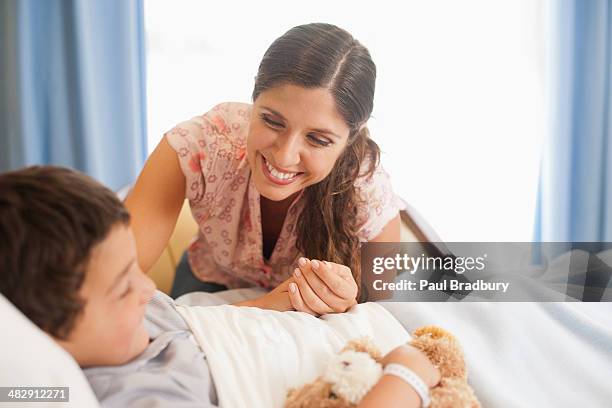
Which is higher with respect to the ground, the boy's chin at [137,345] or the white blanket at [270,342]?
the boy's chin at [137,345]

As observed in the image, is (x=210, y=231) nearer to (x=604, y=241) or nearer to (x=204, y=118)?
(x=204, y=118)

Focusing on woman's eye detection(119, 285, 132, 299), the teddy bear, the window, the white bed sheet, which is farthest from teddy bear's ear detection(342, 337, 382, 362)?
the window

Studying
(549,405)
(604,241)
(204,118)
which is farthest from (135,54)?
(604,241)

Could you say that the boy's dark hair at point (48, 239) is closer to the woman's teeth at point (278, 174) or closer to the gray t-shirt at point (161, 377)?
the gray t-shirt at point (161, 377)

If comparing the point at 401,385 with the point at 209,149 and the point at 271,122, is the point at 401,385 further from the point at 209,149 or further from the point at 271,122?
the point at 209,149

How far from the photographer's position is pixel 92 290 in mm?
531

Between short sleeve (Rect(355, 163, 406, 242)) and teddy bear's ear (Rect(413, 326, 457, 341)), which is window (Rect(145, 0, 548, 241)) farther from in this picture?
teddy bear's ear (Rect(413, 326, 457, 341))

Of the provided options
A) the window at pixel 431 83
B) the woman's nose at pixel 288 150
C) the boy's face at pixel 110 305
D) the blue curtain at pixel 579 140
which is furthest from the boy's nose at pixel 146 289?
the blue curtain at pixel 579 140

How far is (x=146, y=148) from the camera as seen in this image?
4.47ft

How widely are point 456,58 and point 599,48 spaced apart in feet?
1.31

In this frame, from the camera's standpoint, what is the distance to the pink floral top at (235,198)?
1.00m

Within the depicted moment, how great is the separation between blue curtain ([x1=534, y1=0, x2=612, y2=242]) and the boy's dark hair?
47.3 inches

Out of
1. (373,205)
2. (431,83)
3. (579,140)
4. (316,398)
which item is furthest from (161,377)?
(579,140)

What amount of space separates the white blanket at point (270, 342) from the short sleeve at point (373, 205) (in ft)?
0.68
